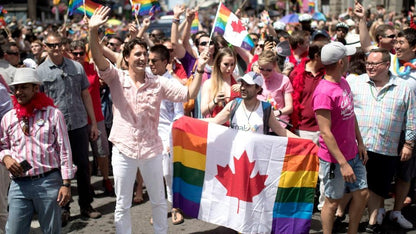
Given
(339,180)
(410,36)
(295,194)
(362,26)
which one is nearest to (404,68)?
(410,36)

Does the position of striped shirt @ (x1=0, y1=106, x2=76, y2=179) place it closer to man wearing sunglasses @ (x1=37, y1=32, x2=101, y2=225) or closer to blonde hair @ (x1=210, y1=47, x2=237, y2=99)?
man wearing sunglasses @ (x1=37, y1=32, x2=101, y2=225)

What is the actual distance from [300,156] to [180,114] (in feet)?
5.40

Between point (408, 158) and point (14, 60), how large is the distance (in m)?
5.45

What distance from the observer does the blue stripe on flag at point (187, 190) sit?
4.73 metres

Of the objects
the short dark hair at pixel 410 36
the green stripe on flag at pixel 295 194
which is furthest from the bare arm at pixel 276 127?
the short dark hair at pixel 410 36

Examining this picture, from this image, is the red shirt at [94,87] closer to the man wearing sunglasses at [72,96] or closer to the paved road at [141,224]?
the man wearing sunglasses at [72,96]

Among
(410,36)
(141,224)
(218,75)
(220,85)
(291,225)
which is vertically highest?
(410,36)

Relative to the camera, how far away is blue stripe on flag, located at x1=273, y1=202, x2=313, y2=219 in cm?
443

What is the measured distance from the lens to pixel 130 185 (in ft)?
14.3

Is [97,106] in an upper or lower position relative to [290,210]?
upper

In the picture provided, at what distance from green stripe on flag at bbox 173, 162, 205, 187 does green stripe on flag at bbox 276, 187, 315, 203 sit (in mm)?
787

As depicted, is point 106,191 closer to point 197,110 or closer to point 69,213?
point 69,213

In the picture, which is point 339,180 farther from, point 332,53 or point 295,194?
point 332,53

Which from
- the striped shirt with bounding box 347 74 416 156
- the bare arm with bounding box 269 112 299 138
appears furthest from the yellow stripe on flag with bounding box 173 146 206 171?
the striped shirt with bounding box 347 74 416 156
